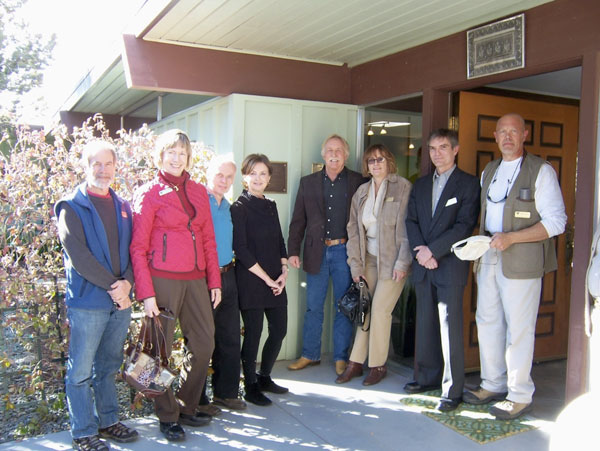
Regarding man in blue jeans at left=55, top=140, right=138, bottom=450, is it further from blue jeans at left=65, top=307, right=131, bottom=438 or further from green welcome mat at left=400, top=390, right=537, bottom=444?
green welcome mat at left=400, top=390, right=537, bottom=444

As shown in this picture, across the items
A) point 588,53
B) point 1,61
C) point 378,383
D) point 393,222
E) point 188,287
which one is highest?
point 1,61

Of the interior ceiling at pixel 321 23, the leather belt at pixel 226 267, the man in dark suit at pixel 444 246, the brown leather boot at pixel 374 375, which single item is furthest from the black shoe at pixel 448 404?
the interior ceiling at pixel 321 23

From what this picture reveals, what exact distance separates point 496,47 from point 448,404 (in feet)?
8.13

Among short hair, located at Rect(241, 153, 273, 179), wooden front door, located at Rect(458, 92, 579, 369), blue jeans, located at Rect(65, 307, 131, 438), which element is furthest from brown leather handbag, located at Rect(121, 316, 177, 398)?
wooden front door, located at Rect(458, 92, 579, 369)

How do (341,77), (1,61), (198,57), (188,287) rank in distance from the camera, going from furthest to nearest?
(1,61)
(341,77)
(198,57)
(188,287)

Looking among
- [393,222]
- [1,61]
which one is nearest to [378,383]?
[393,222]

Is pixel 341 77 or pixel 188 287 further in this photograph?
pixel 341 77

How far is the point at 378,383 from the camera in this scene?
436 cm

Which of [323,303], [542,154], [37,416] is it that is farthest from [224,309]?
→ [542,154]

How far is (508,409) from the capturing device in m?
3.57

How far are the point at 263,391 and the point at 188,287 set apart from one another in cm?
126

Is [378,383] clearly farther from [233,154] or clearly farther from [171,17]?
[171,17]

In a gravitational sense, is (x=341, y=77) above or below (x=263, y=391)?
above

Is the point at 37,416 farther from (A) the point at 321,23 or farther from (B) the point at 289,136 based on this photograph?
(A) the point at 321,23
